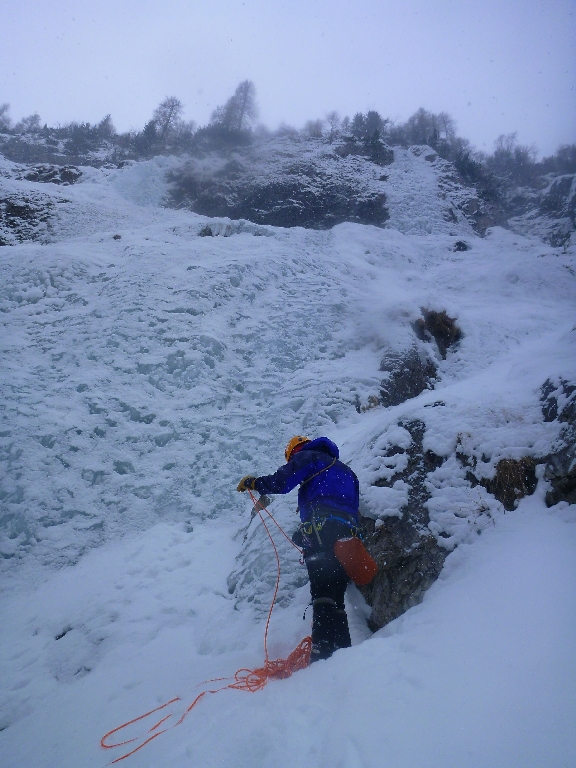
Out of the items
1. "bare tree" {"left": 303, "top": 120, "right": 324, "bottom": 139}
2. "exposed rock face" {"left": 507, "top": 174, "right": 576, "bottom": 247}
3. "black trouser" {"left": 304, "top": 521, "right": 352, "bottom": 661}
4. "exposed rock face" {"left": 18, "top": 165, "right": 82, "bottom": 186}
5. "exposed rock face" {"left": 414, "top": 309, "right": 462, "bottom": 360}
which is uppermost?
"bare tree" {"left": 303, "top": 120, "right": 324, "bottom": 139}

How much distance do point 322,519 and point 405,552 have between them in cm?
73

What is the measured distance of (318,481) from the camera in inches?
152

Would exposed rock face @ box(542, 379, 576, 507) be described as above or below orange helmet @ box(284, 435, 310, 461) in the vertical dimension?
above

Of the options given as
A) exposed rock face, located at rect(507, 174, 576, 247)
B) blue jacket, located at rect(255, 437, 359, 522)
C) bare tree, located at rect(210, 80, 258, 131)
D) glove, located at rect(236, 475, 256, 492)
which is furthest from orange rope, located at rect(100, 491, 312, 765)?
bare tree, located at rect(210, 80, 258, 131)

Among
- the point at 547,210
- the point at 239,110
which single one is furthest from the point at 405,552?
the point at 239,110

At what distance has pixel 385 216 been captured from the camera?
20672 mm

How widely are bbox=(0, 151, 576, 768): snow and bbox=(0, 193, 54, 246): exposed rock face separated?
343 cm

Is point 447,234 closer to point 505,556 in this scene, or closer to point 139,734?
point 505,556

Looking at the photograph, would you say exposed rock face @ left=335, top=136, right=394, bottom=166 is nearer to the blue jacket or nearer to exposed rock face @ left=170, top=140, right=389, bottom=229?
exposed rock face @ left=170, top=140, right=389, bottom=229

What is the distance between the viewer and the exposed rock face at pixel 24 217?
13.4 meters

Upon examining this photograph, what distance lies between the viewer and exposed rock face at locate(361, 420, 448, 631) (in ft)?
10.6

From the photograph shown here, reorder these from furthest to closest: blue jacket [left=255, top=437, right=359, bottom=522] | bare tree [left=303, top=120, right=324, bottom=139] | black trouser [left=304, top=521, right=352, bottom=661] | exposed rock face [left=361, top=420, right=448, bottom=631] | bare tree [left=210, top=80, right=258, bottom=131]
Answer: bare tree [left=210, top=80, right=258, bottom=131] → bare tree [left=303, top=120, right=324, bottom=139] → blue jacket [left=255, top=437, right=359, bottom=522] → exposed rock face [left=361, top=420, right=448, bottom=631] → black trouser [left=304, top=521, right=352, bottom=661]

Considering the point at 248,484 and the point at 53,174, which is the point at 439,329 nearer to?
the point at 248,484

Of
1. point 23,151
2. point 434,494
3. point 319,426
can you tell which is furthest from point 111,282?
point 23,151
